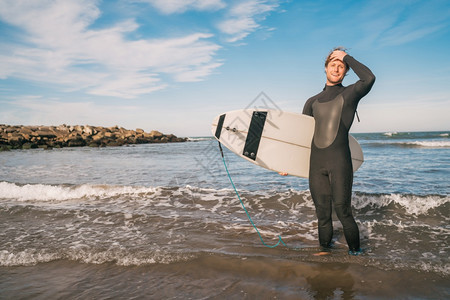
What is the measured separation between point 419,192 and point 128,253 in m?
6.37

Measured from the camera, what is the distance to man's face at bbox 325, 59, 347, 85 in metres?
2.91

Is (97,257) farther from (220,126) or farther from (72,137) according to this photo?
(72,137)

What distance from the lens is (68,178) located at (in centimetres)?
959

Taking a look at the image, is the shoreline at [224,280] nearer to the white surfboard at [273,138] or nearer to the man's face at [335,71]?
the white surfboard at [273,138]

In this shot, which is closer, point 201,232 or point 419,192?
point 201,232

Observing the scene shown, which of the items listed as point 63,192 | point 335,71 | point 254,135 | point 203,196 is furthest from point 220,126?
point 63,192

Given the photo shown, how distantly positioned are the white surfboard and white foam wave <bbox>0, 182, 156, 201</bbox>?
12.0 feet

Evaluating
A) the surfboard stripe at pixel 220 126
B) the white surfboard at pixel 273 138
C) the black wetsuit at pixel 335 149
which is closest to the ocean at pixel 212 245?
the black wetsuit at pixel 335 149

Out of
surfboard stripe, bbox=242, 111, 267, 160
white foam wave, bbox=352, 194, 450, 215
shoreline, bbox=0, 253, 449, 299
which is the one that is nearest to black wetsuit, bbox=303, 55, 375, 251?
shoreline, bbox=0, 253, 449, 299

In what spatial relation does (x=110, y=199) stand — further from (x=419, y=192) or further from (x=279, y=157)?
(x=419, y=192)

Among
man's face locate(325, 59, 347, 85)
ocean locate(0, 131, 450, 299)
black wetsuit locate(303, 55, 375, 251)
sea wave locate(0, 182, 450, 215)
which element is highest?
man's face locate(325, 59, 347, 85)

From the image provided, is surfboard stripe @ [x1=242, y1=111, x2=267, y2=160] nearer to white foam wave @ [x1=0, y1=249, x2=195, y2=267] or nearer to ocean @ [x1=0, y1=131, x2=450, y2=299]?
ocean @ [x1=0, y1=131, x2=450, y2=299]

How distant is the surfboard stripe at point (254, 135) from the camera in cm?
420

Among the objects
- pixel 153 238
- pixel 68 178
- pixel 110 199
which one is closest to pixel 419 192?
pixel 153 238
